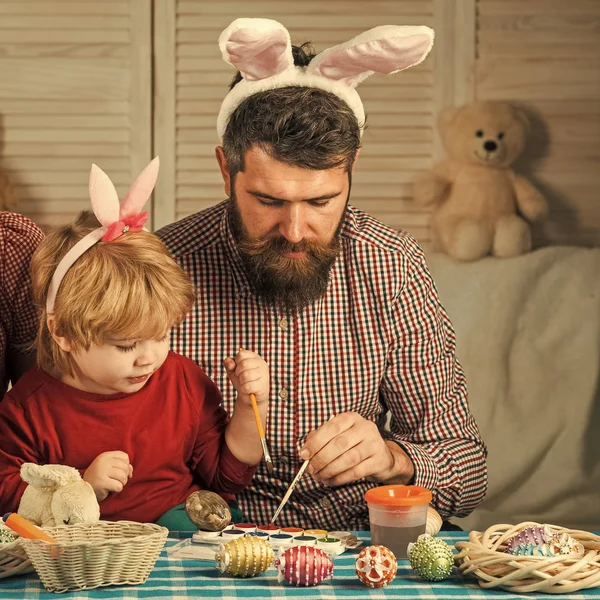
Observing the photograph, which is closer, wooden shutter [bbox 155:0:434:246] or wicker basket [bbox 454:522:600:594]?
wicker basket [bbox 454:522:600:594]

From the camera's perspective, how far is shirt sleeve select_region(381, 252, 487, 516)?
6.38 feet

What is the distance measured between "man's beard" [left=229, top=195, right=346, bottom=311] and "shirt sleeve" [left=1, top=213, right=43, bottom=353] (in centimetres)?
36

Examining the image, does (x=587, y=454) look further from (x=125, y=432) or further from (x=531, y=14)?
(x=125, y=432)

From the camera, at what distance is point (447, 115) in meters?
3.35

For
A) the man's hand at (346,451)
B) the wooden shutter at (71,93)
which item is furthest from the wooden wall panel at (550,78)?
the man's hand at (346,451)

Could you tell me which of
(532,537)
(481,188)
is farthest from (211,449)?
(481,188)

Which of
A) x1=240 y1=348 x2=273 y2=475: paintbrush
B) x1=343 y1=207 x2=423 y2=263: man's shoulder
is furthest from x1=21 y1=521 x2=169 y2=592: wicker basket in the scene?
x1=343 y1=207 x2=423 y2=263: man's shoulder

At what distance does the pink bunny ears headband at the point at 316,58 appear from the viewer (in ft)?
5.48

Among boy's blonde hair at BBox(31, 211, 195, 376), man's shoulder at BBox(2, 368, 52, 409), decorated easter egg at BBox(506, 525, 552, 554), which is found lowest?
decorated easter egg at BBox(506, 525, 552, 554)

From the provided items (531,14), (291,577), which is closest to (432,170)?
(531,14)

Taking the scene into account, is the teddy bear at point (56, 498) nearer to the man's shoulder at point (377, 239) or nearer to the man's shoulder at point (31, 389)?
the man's shoulder at point (31, 389)

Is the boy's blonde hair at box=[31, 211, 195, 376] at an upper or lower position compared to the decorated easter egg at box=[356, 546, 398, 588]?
upper

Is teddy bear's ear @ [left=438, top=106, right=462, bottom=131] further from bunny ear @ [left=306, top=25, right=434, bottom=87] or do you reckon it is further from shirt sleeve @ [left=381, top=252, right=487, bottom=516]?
bunny ear @ [left=306, top=25, right=434, bottom=87]

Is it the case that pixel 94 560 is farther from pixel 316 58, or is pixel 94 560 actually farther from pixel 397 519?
pixel 316 58
